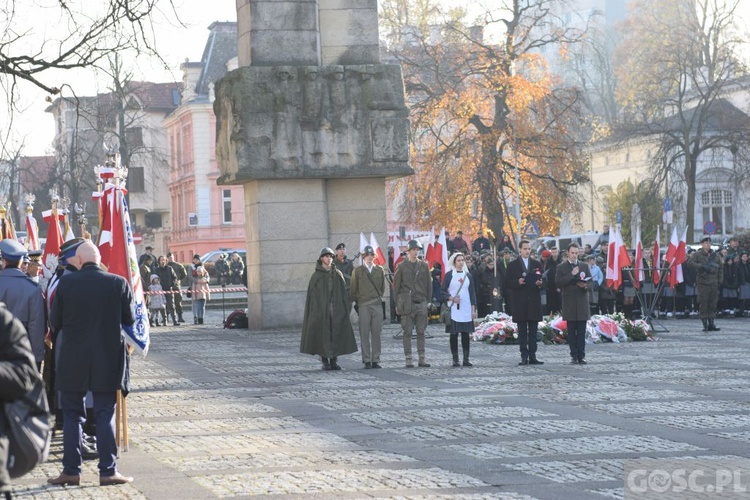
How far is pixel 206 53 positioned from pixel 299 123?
58.2 metres

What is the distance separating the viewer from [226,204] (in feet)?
283

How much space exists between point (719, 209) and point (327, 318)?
58.0m

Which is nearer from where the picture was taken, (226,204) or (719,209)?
(719,209)

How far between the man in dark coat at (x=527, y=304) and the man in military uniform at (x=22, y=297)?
10194 mm

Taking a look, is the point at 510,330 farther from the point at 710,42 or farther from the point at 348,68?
the point at 710,42

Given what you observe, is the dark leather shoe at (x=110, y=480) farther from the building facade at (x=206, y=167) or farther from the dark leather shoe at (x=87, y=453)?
the building facade at (x=206, y=167)

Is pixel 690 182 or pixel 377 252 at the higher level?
pixel 690 182

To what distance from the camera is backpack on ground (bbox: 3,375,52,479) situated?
6207 mm

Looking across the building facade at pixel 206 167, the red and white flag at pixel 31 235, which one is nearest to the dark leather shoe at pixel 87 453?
the red and white flag at pixel 31 235

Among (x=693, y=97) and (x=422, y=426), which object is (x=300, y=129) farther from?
(x=693, y=97)

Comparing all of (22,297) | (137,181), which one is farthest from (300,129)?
(137,181)

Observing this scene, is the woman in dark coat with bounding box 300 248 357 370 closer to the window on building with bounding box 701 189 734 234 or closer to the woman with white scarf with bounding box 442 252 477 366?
the woman with white scarf with bounding box 442 252 477 366

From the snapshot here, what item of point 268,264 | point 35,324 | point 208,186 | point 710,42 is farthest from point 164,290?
point 208,186

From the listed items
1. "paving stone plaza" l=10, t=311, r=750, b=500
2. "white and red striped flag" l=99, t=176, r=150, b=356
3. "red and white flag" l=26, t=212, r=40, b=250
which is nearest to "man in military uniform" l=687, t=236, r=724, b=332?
"paving stone plaza" l=10, t=311, r=750, b=500
